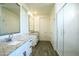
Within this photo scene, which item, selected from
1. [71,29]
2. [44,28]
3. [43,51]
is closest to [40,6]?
[43,51]

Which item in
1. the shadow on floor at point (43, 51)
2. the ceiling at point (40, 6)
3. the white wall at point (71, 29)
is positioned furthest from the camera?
the ceiling at point (40, 6)

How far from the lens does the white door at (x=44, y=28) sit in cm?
887

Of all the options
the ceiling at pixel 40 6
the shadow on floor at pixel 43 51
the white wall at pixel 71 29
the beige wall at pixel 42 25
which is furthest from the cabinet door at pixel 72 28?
the beige wall at pixel 42 25

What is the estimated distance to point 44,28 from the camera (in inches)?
351

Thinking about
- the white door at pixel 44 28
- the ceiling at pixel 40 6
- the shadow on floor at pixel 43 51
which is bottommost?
the shadow on floor at pixel 43 51

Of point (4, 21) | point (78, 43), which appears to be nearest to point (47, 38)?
point (4, 21)

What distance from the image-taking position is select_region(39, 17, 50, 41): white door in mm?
8867

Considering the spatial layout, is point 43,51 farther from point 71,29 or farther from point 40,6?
point 71,29

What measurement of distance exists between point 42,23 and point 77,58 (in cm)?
793

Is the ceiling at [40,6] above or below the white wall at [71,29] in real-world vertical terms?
above

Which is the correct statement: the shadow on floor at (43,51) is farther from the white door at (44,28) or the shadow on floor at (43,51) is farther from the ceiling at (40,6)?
the white door at (44,28)

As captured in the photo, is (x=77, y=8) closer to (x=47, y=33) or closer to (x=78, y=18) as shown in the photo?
(x=78, y=18)

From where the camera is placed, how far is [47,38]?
8.84 meters

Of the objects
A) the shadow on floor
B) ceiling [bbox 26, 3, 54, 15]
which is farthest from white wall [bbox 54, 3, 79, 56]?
ceiling [bbox 26, 3, 54, 15]
